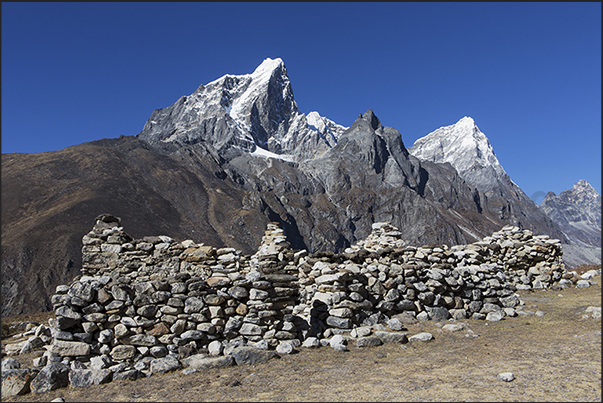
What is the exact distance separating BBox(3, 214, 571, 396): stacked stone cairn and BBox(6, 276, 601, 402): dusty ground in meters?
0.48

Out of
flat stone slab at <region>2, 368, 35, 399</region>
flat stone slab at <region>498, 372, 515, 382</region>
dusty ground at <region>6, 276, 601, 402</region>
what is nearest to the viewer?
dusty ground at <region>6, 276, 601, 402</region>

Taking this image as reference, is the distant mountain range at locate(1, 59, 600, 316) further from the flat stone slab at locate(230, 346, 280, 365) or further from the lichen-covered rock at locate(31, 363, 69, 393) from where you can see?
the flat stone slab at locate(230, 346, 280, 365)

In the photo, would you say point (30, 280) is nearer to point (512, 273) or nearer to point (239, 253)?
point (239, 253)

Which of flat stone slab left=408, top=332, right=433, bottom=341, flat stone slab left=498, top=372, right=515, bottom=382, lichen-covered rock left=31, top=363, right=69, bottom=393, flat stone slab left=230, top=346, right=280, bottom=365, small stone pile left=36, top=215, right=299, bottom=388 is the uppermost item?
small stone pile left=36, top=215, right=299, bottom=388

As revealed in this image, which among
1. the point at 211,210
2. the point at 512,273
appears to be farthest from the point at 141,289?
the point at 211,210

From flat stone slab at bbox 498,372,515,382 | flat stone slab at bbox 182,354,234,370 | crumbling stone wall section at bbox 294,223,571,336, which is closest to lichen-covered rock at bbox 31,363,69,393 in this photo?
flat stone slab at bbox 182,354,234,370

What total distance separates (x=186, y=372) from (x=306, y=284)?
5.63m

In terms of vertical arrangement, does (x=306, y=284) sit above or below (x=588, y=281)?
above

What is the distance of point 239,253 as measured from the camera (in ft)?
51.0

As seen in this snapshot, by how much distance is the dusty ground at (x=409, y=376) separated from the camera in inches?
241

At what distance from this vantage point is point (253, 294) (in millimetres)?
9453

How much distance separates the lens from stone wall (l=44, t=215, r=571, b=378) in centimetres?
831

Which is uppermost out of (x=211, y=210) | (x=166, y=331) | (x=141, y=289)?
(x=211, y=210)

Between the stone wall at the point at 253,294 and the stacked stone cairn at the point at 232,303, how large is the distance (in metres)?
0.03
